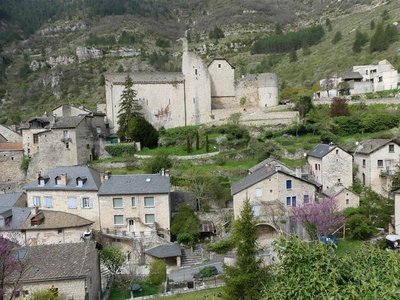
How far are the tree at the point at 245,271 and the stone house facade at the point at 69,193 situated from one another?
1896cm

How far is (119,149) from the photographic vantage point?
5609 cm

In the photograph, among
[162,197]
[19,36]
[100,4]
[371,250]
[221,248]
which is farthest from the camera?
[100,4]

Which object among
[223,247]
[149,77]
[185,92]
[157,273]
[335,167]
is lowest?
[157,273]

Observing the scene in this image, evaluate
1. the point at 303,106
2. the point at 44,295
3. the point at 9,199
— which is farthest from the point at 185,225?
the point at 303,106

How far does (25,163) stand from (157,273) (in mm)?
29464

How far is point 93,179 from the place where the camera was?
40.8m

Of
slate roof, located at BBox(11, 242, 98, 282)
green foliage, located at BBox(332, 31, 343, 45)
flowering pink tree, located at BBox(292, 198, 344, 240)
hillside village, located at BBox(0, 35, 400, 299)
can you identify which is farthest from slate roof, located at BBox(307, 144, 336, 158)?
green foliage, located at BBox(332, 31, 343, 45)

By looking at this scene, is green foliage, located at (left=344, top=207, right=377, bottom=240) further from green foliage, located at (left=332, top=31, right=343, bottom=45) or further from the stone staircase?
green foliage, located at (left=332, top=31, right=343, bottom=45)

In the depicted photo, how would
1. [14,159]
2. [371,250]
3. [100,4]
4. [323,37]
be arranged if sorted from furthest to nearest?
[100,4] → [323,37] → [14,159] → [371,250]

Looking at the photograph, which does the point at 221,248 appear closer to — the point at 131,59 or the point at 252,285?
the point at 252,285

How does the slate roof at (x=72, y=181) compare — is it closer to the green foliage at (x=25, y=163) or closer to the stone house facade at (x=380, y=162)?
the green foliage at (x=25, y=163)

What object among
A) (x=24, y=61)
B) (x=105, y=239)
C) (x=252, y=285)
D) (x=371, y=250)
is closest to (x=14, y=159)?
(x=105, y=239)

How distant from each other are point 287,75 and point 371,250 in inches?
4051

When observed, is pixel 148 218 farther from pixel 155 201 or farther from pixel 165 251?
pixel 165 251
